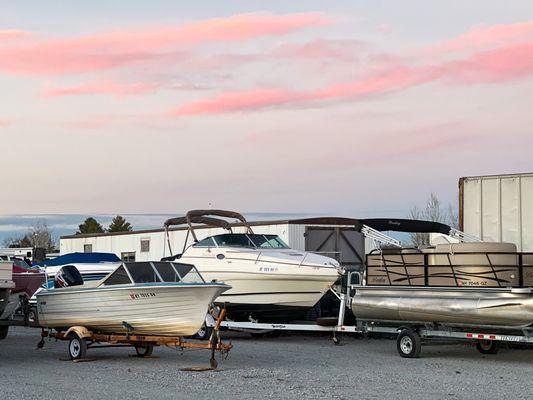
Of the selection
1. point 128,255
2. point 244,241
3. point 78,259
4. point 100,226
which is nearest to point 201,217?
point 244,241

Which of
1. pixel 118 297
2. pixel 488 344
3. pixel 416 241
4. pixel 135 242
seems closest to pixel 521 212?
pixel 488 344

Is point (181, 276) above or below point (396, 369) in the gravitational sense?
above

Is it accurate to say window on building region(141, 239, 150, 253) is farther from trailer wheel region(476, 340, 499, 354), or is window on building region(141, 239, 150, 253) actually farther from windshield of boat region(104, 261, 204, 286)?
trailer wheel region(476, 340, 499, 354)

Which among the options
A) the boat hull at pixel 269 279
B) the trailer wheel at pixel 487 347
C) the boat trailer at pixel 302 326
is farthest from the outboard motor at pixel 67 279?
the trailer wheel at pixel 487 347

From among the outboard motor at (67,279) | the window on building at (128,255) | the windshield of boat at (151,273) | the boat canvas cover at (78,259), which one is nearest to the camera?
the windshield of boat at (151,273)

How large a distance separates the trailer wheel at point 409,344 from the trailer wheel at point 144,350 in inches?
173

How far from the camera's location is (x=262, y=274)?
2067 cm

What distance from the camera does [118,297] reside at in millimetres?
15688

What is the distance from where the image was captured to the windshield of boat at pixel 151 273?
626 inches

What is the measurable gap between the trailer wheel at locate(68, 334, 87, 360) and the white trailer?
877 cm

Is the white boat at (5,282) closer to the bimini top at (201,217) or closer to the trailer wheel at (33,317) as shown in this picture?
the trailer wheel at (33,317)

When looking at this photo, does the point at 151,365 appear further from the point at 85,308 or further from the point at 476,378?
the point at 476,378

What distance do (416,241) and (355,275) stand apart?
2548 centimetres

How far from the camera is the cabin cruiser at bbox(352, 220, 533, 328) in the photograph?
49.6 ft
